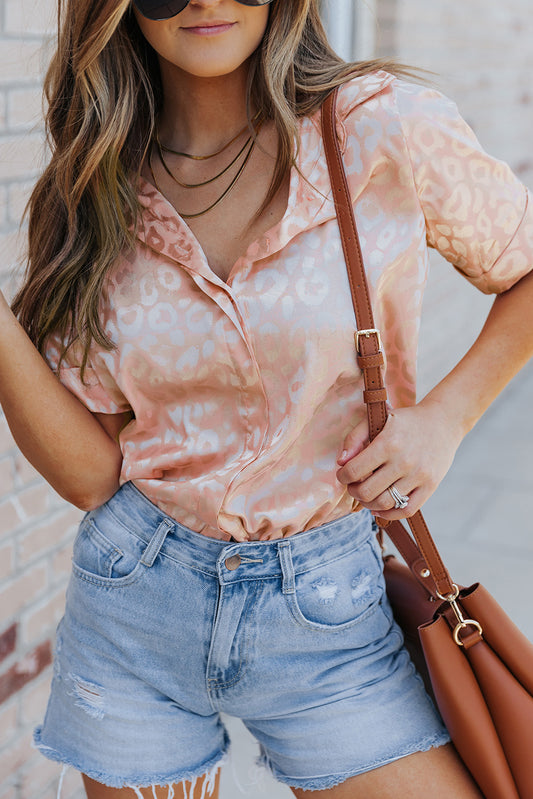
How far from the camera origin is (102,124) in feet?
5.09

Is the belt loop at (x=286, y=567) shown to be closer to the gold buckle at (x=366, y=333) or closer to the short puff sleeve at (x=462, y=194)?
the gold buckle at (x=366, y=333)

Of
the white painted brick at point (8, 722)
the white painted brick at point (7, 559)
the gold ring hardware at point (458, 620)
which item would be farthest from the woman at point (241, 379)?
the white painted brick at point (8, 722)

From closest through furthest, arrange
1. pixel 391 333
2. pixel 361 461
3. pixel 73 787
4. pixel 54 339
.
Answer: pixel 361 461, pixel 391 333, pixel 54 339, pixel 73 787

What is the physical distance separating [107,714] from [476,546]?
119 inches

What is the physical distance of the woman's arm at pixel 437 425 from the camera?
4.55 ft

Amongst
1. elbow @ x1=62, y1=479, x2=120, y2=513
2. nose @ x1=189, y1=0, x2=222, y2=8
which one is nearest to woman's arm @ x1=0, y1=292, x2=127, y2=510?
elbow @ x1=62, y1=479, x2=120, y2=513

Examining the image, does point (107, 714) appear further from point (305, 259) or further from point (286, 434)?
point (305, 259)

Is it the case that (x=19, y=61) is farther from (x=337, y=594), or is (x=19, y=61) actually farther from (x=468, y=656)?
(x=468, y=656)

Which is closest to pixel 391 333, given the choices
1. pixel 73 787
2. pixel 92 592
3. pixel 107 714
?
pixel 92 592

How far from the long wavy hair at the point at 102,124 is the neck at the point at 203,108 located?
0.03 m

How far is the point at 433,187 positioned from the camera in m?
1.41

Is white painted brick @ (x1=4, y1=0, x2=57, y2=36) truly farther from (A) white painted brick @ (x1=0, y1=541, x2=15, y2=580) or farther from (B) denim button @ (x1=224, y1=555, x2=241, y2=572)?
(B) denim button @ (x1=224, y1=555, x2=241, y2=572)

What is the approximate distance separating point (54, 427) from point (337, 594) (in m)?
0.52

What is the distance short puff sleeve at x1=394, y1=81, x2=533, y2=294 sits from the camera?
4.58 ft
